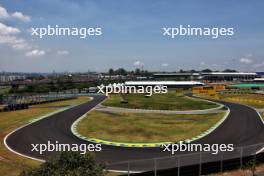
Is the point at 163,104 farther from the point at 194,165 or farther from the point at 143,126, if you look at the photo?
the point at 194,165

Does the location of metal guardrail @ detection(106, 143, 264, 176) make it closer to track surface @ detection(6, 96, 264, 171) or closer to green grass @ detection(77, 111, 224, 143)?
track surface @ detection(6, 96, 264, 171)

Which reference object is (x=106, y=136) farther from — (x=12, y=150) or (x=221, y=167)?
(x=221, y=167)

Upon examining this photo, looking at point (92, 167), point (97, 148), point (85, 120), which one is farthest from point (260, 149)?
point (85, 120)

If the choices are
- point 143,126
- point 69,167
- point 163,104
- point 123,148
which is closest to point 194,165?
point 69,167

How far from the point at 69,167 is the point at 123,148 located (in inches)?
761

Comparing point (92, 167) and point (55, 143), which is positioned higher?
point (92, 167)

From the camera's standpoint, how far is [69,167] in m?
14.1

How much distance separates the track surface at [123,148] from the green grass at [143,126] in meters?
2.60

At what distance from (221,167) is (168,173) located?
465 cm

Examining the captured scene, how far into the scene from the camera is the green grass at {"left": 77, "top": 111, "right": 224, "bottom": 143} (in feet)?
128

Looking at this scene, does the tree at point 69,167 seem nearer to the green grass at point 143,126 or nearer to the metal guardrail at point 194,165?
the metal guardrail at point 194,165

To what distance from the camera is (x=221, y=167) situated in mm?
21875

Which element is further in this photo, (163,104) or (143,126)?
(163,104)

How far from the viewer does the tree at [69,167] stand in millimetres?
13422
